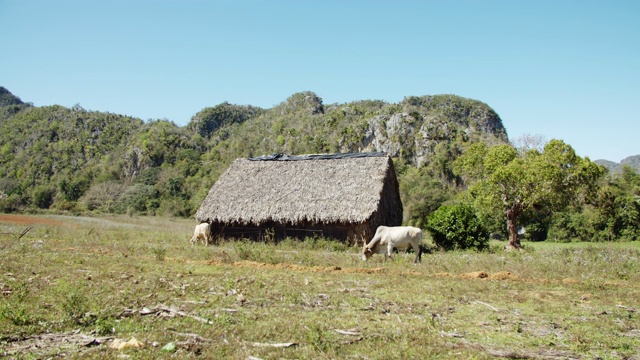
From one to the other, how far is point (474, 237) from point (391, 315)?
451 inches

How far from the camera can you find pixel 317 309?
7.44 m

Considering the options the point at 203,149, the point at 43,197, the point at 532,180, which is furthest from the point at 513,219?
the point at 203,149

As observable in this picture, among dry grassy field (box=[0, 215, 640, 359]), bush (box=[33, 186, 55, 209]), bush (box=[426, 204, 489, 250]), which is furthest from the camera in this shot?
bush (box=[33, 186, 55, 209])

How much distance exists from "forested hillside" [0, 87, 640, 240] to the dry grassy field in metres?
24.1

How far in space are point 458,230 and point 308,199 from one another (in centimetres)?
605

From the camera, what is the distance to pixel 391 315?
711 cm

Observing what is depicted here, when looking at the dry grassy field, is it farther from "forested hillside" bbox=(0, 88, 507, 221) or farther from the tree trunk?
"forested hillside" bbox=(0, 88, 507, 221)

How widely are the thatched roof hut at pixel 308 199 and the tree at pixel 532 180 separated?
168 inches

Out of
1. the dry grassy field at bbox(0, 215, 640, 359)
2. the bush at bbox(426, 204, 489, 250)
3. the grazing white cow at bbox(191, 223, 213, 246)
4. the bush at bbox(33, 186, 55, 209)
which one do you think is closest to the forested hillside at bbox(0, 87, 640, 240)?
the bush at bbox(33, 186, 55, 209)

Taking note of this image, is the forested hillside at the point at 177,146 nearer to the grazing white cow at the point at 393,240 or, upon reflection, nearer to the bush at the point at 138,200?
the bush at the point at 138,200

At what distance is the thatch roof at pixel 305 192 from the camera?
18094 millimetres

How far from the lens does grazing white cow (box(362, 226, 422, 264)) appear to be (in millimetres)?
13898

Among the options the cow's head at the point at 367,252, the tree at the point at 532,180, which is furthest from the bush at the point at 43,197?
the cow's head at the point at 367,252

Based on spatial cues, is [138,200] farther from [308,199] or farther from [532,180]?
[532,180]
